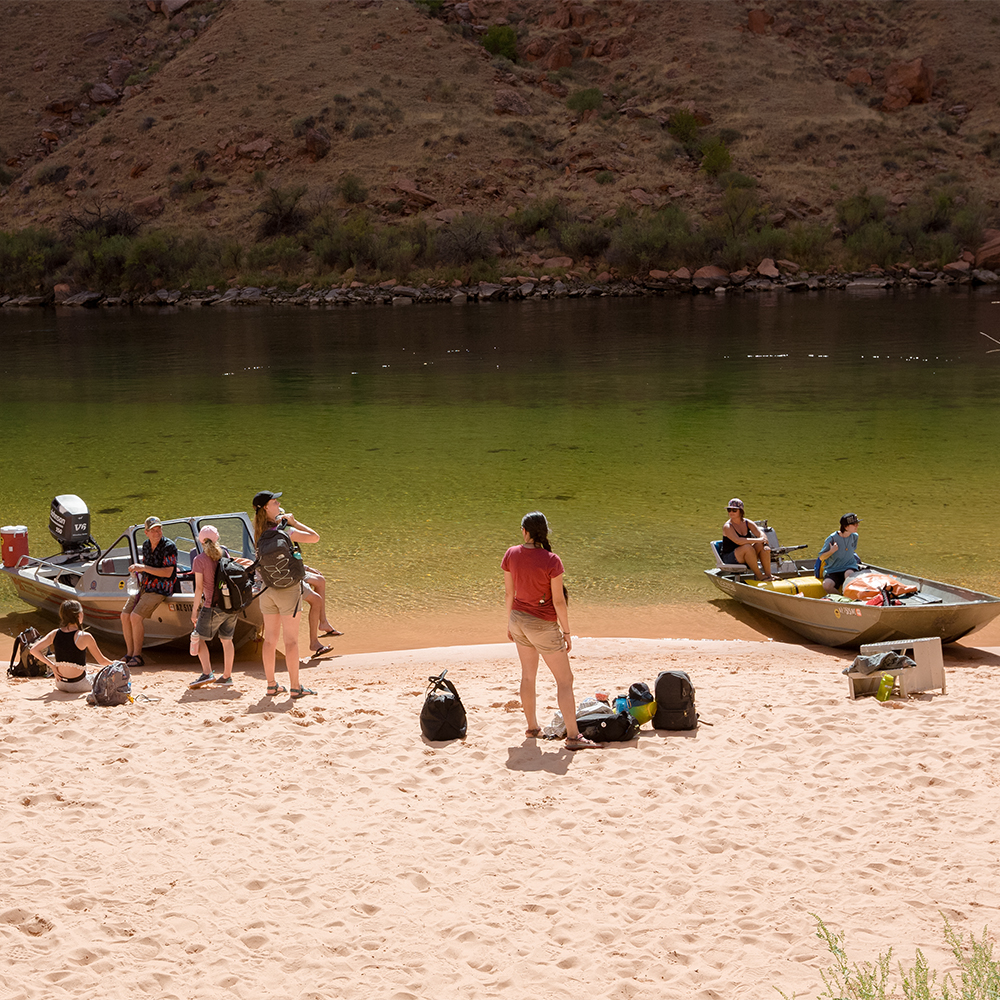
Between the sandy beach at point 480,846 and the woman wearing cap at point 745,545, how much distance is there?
3537mm

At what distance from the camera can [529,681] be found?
8.20 meters

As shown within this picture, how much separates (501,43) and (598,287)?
35056 mm

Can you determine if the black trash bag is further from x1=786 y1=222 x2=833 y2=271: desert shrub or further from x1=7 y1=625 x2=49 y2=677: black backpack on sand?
x1=786 y1=222 x2=833 y2=271: desert shrub

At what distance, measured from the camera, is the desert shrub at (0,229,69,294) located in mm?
74250

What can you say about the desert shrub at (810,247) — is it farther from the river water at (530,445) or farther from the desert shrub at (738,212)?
the river water at (530,445)

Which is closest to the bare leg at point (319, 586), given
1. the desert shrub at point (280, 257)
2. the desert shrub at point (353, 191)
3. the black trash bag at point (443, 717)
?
the black trash bag at point (443, 717)

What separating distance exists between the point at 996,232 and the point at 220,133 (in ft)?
177

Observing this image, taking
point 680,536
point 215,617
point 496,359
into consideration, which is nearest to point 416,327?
point 496,359

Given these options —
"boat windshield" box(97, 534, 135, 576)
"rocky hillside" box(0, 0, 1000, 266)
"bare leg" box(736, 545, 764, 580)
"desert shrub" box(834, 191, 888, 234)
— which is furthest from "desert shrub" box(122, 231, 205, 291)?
"bare leg" box(736, 545, 764, 580)

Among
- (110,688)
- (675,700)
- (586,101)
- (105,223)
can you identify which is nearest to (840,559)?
(675,700)

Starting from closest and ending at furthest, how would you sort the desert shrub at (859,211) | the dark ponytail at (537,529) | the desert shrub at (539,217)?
1. the dark ponytail at (537,529)
2. the desert shrub at (859,211)
3. the desert shrub at (539,217)

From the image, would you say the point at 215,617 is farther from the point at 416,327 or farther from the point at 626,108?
the point at 626,108

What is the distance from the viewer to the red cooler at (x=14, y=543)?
13.3 meters

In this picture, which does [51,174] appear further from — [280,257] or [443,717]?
[443,717]
